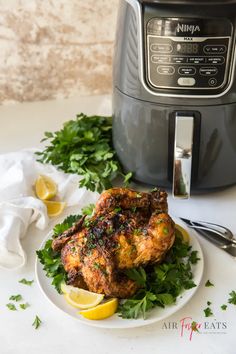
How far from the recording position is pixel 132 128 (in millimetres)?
898

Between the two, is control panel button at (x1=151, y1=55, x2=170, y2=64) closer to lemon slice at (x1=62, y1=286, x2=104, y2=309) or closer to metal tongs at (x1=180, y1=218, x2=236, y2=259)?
metal tongs at (x1=180, y1=218, x2=236, y2=259)

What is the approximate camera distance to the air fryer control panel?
0.76 m

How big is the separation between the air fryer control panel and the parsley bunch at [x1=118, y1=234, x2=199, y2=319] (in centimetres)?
27

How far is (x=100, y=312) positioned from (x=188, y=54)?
1.40 ft

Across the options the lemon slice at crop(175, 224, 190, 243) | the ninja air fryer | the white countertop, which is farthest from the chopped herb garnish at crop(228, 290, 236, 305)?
the ninja air fryer

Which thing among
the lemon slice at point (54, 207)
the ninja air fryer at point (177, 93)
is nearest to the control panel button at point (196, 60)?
the ninja air fryer at point (177, 93)

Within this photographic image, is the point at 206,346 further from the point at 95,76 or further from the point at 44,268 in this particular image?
the point at 95,76

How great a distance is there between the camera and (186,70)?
2.60ft

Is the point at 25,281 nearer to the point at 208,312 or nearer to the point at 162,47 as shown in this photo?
the point at 208,312

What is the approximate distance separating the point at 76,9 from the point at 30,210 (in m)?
0.60

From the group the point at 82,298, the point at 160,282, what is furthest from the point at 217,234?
the point at 82,298

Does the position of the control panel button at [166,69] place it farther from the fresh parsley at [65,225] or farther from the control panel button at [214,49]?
the fresh parsley at [65,225]

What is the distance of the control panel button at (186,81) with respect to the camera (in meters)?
0.80

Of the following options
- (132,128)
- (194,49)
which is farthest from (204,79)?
(132,128)
